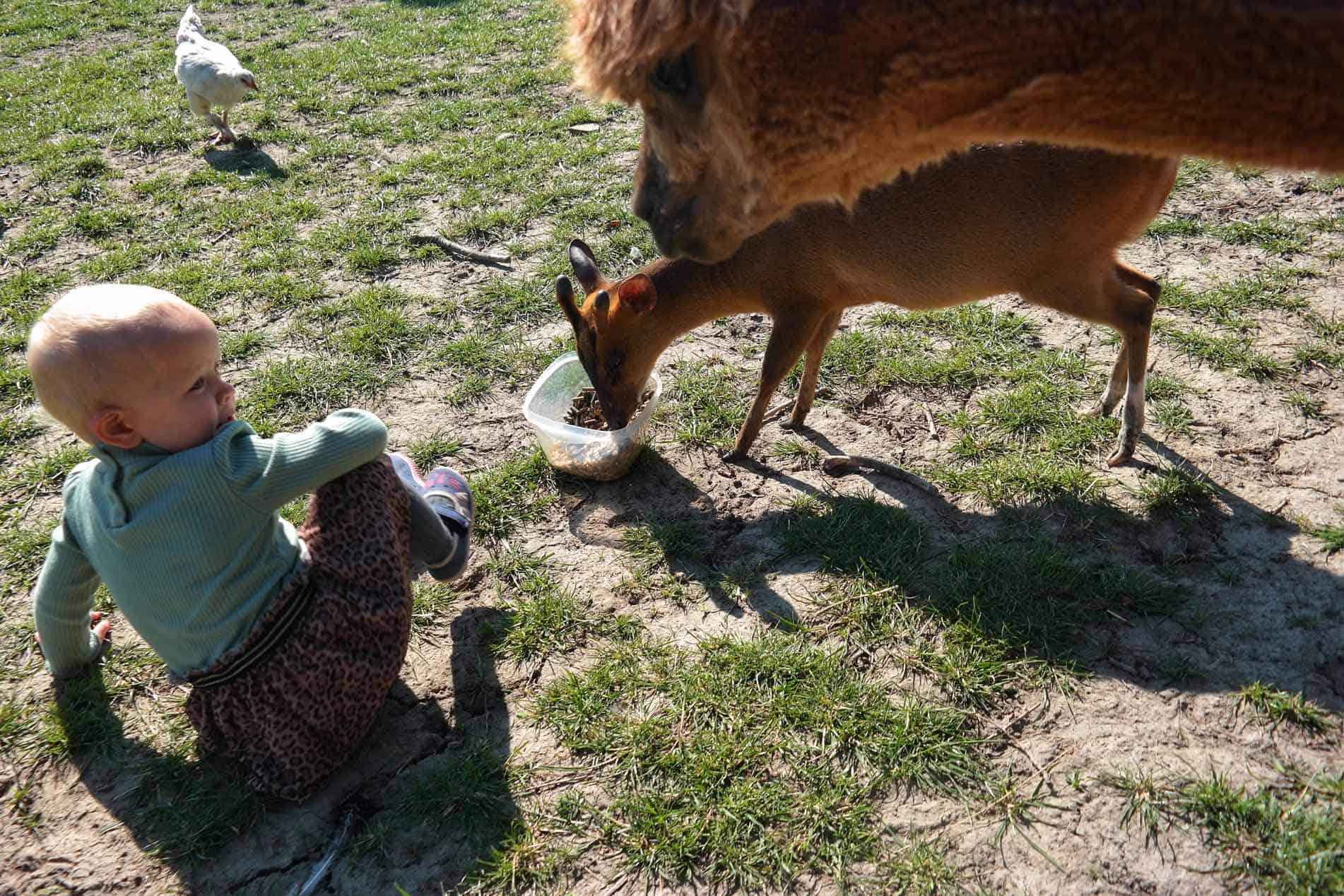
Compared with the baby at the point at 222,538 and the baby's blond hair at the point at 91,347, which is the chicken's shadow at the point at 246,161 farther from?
the baby's blond hair at the point at 91,347

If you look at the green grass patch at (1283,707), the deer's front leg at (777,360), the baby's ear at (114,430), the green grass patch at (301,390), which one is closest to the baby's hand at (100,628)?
the baby's ear at (114,430)

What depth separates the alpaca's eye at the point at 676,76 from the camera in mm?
2109

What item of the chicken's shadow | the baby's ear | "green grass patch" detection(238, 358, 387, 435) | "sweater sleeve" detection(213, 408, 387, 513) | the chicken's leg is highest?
the baby's ear

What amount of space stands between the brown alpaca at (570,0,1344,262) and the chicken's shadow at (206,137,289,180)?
6.99 m

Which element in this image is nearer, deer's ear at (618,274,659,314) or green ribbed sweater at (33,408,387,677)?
green ribbed sweater at (33,408,387,677)

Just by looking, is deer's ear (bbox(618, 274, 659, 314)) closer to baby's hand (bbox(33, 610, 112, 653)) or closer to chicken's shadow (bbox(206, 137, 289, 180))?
baby's hand (bbox(33, 610, 112, 653))

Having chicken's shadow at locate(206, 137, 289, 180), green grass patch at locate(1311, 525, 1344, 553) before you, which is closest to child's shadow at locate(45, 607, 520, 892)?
green grass patch at locate(1311, 525, 1344, 553)

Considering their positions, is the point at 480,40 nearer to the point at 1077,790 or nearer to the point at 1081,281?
the point at 1081,281

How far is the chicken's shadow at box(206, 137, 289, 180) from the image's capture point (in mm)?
8078

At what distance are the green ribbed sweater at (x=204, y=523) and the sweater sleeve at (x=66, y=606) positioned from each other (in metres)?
0.15

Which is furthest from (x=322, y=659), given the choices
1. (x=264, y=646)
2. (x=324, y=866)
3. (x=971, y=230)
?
(x=971, y=230)

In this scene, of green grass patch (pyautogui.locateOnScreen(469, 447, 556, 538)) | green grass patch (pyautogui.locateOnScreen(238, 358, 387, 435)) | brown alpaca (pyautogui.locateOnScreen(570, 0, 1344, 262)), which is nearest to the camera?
brown alpaca (pyautogui.locateOnScreen(570, 0, 1344, 262))

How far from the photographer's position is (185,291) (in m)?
6.18

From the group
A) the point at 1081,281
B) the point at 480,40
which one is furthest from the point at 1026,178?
the point at 480,40
